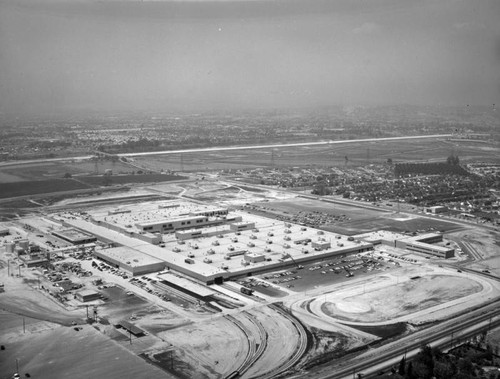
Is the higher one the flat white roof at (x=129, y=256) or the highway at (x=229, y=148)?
the highway at (x=229, y=148)

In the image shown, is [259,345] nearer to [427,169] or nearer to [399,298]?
[399,298]

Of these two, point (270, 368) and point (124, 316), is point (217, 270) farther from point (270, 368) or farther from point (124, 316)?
point (270, 368)

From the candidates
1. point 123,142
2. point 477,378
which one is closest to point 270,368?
point 477,378

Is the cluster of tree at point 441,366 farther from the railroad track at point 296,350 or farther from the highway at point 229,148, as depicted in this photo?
the highway at point 229,148

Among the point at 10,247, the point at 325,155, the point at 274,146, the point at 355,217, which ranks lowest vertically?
the point at 355,217

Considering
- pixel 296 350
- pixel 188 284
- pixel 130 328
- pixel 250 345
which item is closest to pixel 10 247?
pixel 188 284

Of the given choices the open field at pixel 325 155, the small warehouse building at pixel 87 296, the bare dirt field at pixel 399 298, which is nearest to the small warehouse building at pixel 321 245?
the bare dirt field at pixel 399 298

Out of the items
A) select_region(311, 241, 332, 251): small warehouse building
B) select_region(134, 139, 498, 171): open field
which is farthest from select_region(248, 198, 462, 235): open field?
select_region(134, 139, 498, 171): open field
